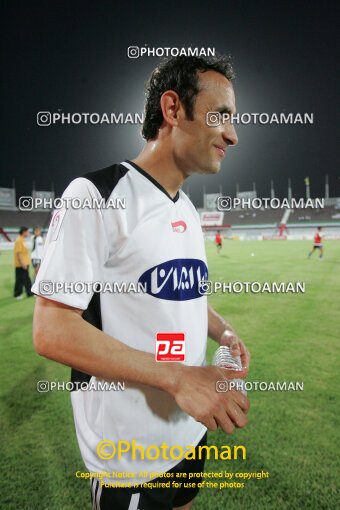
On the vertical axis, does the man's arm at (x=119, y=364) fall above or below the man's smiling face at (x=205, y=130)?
below

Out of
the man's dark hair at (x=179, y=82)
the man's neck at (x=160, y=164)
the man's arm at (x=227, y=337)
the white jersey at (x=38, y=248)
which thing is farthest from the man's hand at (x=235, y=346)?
the white jersey at (x=38, y=248)

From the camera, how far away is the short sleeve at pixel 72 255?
0.69m

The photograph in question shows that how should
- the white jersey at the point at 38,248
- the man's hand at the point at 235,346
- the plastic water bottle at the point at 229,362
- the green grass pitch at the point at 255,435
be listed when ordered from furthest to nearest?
the white jersey at the point at 38,248 → the green grass pitch at the point at 255,435 → the man's hand at the point at 235,346 → the plastic water bottle at the point at 229,362

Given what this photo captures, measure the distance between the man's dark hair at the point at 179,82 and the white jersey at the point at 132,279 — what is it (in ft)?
0.65

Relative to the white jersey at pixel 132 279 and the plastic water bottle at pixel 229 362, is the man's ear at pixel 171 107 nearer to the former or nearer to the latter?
the white jersey at pixel 132 279

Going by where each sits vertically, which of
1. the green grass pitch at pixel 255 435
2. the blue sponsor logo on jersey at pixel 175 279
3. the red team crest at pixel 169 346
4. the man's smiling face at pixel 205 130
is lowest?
the green grass pitch at pixel 255 435

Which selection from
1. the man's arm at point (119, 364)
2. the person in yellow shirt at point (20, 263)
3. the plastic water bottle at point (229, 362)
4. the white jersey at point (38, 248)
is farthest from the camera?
the white jersey at point (38, 248)

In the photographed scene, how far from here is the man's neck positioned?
0.93 metres

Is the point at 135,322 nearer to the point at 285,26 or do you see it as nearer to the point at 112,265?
the point at 112,265

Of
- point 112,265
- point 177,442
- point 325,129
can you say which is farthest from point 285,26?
point 177,442

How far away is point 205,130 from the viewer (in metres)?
0.91

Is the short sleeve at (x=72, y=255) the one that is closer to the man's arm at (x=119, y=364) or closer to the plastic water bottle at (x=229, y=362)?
the man's arm at (x=119, y=364)

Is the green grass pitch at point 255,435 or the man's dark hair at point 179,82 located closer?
the man's dark hair at point 179,82

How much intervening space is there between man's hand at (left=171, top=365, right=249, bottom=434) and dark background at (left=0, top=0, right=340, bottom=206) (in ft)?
3.14
